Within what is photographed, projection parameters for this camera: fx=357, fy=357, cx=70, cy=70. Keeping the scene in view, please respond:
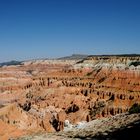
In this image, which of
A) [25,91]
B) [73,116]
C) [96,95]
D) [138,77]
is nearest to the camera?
[73,116]

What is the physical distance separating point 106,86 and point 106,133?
275 feet

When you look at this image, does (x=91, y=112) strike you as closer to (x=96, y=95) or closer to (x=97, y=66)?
(x=96, y=95)

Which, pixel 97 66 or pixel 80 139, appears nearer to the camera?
pixel 80 139

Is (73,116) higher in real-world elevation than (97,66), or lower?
lower

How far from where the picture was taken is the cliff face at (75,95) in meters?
69.0

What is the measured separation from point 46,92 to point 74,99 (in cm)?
1575

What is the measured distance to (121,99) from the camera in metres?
83.9

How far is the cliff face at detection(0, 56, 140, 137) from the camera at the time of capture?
227ft

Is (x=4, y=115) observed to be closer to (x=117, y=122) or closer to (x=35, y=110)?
(x=35, y=110)

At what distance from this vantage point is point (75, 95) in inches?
3939

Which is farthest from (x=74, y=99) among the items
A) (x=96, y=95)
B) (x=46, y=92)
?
(x=46, y=92)

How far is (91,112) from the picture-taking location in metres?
79.2

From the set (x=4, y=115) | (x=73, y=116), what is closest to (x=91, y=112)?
(x=73, y=116)

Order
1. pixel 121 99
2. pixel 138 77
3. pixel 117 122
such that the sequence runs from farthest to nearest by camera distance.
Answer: pixel 138 77, pixel 121 99, pixel 117 122
